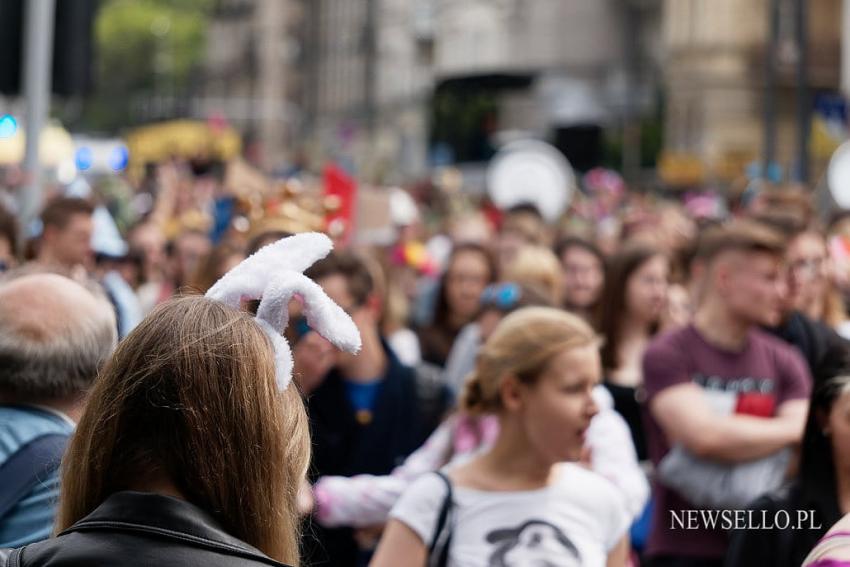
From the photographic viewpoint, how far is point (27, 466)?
12.0 feet

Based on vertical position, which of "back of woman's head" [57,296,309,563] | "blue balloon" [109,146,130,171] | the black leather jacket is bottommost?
"blue balloon" [109,146,130,171]

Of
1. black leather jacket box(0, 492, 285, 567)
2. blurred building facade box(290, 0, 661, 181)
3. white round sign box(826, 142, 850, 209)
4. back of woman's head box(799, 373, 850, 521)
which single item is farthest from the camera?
blurred building facade box(290, 0, 661, 181)

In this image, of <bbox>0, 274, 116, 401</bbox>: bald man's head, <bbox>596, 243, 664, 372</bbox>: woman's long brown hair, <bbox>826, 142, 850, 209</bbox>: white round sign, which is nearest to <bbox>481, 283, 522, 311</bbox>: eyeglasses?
<bbox>596, 243, 664, 372</bbox>: woman's long brown hair

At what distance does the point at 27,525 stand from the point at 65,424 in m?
0.25

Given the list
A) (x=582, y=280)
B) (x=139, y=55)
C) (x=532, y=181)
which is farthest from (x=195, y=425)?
(x=139, y=55)

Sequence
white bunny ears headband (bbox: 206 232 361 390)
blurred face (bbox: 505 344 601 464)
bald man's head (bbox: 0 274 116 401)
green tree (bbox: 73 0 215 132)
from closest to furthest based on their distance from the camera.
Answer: white bunny ears headband (bbox: 206 232 361 390) < bald man's head (bbox: 0 274 116 401) < blurred face (bbox: 505 344 601 464) < green tree (bbox: 73 0 215 132)

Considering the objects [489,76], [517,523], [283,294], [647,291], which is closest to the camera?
[283,294]

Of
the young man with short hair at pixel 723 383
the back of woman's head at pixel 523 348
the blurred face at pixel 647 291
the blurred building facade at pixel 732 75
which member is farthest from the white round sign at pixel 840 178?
the blurred building facade at pixel 732 75

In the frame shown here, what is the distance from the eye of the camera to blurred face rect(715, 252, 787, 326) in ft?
18.3

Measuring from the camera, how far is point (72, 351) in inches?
148

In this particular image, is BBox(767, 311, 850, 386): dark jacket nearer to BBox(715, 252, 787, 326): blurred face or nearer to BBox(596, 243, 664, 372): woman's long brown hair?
BBox(715, 252, 787, 326): blurred face

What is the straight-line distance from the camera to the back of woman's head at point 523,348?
14.8ft

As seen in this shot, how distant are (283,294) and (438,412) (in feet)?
12.0

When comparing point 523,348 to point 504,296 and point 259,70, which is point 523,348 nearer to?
point 504,296
